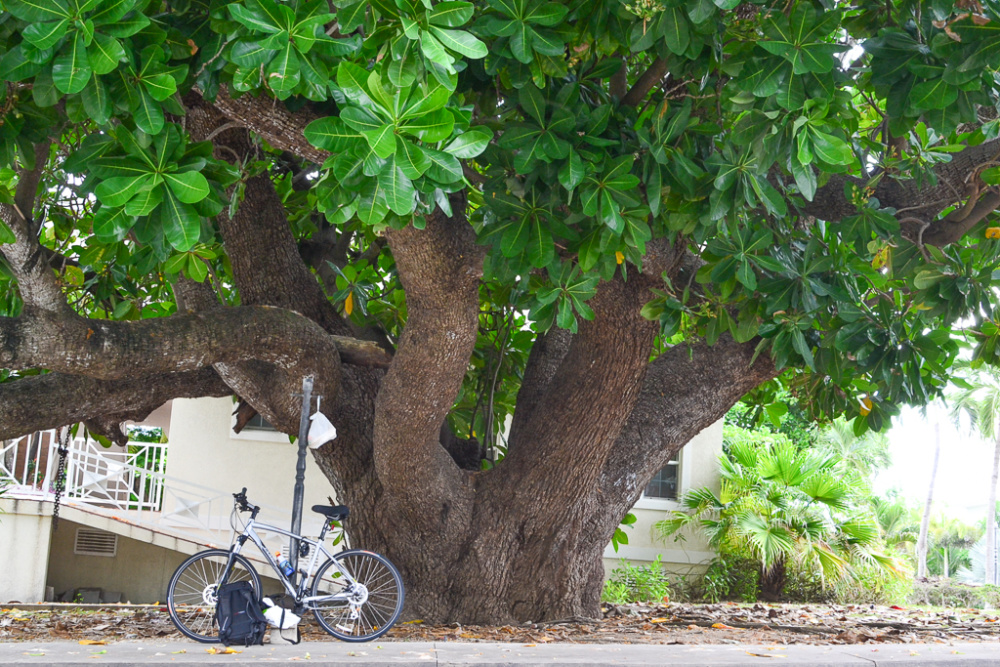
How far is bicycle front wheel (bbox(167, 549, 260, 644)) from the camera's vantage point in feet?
17.4

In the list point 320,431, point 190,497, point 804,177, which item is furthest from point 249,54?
point 190,497

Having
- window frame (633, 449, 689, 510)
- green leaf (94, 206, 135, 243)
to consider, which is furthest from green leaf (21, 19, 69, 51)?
window frame (633, 449, 689, 510)

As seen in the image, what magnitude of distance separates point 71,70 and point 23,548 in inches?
395

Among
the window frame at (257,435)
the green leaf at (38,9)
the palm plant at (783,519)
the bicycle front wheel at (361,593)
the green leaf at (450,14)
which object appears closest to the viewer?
the green leaf at (38,9)

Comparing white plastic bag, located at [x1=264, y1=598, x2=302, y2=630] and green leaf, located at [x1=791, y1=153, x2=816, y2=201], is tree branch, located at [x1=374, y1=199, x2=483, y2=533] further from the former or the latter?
green leaf, located at [x1=791, y1=153, x2=816, y2=201]

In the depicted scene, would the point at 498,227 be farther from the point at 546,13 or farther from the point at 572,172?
the point at 546,13

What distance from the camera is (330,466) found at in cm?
625

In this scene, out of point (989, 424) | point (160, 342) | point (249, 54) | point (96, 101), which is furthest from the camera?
point (989, 424)

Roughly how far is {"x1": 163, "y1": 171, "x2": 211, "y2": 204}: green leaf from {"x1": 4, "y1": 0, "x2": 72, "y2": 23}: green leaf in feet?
2.09

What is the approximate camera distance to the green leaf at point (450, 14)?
2576mm

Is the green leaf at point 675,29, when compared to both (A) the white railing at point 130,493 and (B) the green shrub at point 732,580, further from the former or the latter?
(B) the green shrub at point 732,580

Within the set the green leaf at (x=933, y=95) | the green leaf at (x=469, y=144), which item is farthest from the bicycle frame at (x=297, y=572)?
the green leaf at (x=933, y=95)

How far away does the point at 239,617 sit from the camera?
4.96 metres

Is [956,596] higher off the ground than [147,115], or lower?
lower
